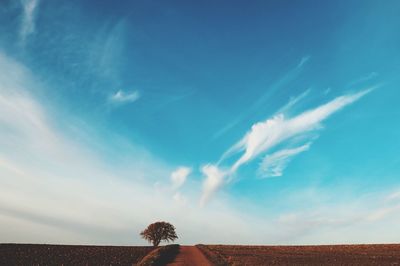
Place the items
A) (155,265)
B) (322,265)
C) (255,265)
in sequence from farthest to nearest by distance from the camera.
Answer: (322,265) < (255,265) < (155,265)

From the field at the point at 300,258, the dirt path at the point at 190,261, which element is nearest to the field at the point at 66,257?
the dirt path at the point at 190,261

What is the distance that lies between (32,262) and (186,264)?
17.2 meters

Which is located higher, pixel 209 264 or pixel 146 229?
pixel 146 229

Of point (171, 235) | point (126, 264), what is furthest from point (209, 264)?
point (171, 235)

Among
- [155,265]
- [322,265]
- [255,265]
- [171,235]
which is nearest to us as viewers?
[155,265]

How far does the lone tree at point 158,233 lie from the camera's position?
9369 centimetres

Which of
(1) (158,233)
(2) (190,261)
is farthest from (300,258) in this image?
(1) (158,233)

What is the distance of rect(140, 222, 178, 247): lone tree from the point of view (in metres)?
93.7

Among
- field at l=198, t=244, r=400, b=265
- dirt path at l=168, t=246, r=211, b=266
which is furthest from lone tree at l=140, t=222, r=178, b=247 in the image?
dirt path at l=168, t=246, r=211, b=266

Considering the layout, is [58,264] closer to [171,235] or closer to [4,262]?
[4,262]

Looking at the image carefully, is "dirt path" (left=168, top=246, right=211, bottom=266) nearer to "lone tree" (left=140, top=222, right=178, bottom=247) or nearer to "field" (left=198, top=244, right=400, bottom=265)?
"field" (left=198, top=244, right=400, bottom=265)

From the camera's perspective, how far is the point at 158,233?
9362 centimetres

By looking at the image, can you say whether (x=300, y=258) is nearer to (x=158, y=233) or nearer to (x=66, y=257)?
(x=66, y=257)

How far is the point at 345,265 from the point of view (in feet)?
128
